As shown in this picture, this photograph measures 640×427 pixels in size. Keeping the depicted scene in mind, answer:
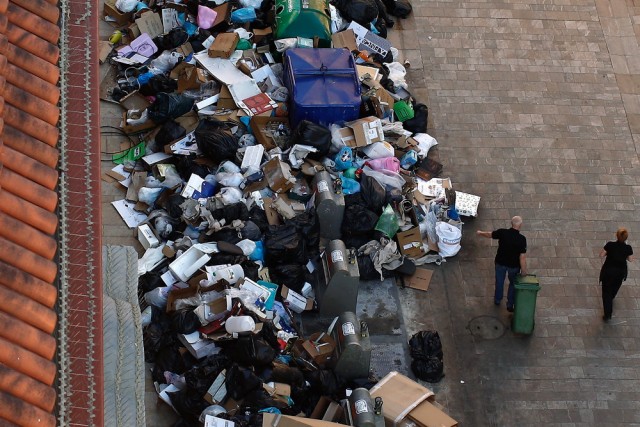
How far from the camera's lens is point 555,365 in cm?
1273

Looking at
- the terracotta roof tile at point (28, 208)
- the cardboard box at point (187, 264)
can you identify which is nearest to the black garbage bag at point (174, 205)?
the cardboard box at point (187, 264)

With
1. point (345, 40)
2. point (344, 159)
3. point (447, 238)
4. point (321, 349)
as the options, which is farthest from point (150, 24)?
point (321, 349)

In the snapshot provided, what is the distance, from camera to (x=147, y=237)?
508 inches

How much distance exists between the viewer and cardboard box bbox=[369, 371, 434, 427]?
11.1 metres

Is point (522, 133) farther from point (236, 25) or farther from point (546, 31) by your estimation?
point (236, 25)

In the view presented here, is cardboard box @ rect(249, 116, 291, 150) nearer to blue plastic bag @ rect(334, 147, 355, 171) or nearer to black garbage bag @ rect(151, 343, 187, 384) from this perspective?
blue plastic bag @ rect(334, 147, 355, 171)

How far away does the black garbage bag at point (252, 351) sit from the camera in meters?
11.4

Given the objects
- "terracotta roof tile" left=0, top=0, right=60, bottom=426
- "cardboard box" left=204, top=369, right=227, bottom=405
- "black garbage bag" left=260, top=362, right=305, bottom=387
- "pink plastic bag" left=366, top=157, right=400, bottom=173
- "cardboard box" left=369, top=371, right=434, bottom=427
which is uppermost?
"terracotta roof tile" left=0, top=0, right=60, bottom=426

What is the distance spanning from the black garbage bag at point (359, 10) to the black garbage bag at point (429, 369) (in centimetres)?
590

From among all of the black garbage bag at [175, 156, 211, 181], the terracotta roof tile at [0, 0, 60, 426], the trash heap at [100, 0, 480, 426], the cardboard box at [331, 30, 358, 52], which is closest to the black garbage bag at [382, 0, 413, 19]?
the trash heap at [100, 0, 480, 426]

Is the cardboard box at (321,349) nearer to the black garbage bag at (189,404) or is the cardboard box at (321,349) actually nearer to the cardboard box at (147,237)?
the black garbage bag at (189,404)

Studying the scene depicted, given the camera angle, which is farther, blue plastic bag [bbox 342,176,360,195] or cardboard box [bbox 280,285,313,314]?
blue plastic bag [bbox 342,176,360,195]

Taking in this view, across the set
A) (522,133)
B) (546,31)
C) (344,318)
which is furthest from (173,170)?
(546,31)

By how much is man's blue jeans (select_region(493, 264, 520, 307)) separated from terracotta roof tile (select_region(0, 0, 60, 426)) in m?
6.58
